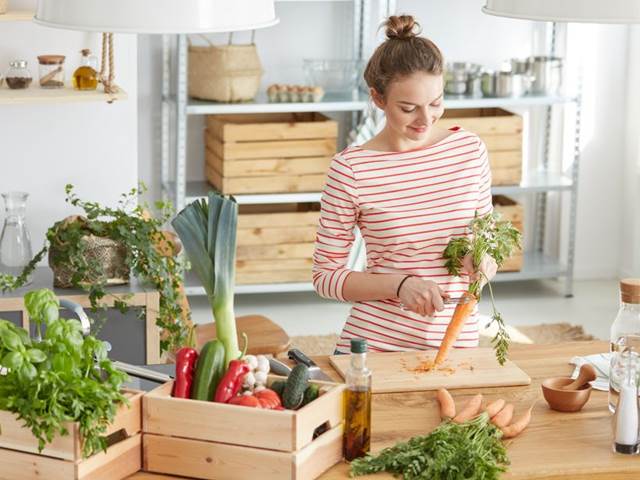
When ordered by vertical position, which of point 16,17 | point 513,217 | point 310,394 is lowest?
point 513,217

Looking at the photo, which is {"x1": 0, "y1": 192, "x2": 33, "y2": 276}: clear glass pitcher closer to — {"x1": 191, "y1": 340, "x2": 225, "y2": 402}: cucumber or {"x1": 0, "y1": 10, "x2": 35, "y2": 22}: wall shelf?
{"x1": 0, "y1": 10, "x2": 35, "y2": 22}: wall shelf

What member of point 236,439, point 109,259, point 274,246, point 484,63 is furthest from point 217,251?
point 484,63

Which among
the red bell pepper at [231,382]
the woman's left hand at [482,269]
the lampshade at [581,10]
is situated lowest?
the red bell pepper at [231,382]

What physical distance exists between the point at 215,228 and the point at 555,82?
421 centimetres

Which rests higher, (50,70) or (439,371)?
(50,70)

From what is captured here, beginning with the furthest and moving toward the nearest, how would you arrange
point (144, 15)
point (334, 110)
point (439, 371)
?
1. point (334, 110)
2. point (439, 371)
3. point (144, 15)

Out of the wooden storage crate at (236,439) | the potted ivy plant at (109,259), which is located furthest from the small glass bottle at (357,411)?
the potted ivy plant at (109,259)

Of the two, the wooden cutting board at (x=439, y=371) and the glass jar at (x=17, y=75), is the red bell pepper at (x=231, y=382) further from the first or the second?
the glass jar at (x=17, y=75)

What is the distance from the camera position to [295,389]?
6.88ft

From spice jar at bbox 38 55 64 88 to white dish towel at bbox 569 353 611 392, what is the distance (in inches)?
88.4

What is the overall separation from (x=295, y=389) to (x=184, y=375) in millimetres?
198

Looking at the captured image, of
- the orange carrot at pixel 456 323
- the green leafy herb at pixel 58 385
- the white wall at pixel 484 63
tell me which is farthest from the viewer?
the white wall at pixel 484 63

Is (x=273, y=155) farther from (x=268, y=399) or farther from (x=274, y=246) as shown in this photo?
(x=268, y=399)

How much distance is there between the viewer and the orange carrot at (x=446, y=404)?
232 centimetres
